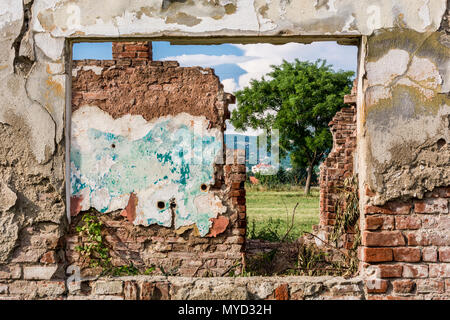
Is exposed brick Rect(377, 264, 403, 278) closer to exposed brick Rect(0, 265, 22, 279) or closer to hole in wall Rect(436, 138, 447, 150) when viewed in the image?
hole in wall Rect(436, 138, 447, 150)

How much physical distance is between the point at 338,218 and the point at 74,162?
272cm

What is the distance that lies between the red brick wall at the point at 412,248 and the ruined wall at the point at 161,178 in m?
1.93

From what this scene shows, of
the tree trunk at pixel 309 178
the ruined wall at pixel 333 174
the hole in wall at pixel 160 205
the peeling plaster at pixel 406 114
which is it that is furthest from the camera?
the tree trunk at pixel 309 178

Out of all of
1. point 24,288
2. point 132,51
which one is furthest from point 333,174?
point 24,288

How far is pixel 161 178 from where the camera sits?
446 cm

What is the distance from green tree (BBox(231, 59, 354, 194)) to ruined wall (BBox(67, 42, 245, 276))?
15.2 meters

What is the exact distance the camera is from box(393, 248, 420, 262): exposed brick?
8.88 ft

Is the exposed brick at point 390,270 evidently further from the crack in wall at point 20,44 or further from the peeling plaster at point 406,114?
the crack in wall at point 20,44

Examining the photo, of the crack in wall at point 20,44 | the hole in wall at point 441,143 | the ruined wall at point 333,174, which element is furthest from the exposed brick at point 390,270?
the ruined wall at point 333,174

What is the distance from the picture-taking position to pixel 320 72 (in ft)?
70.5

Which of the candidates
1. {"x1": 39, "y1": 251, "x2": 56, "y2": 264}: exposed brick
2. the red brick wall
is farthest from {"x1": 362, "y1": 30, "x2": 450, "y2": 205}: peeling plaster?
{"x1": 39, "y1": 251, "x2": 56, "y2": 264}: exposed brick

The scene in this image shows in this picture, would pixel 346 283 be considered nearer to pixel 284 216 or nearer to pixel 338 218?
pixel 338 218

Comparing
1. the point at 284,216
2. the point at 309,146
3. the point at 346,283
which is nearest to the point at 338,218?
the point at 346,283

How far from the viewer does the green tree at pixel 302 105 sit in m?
20.4
